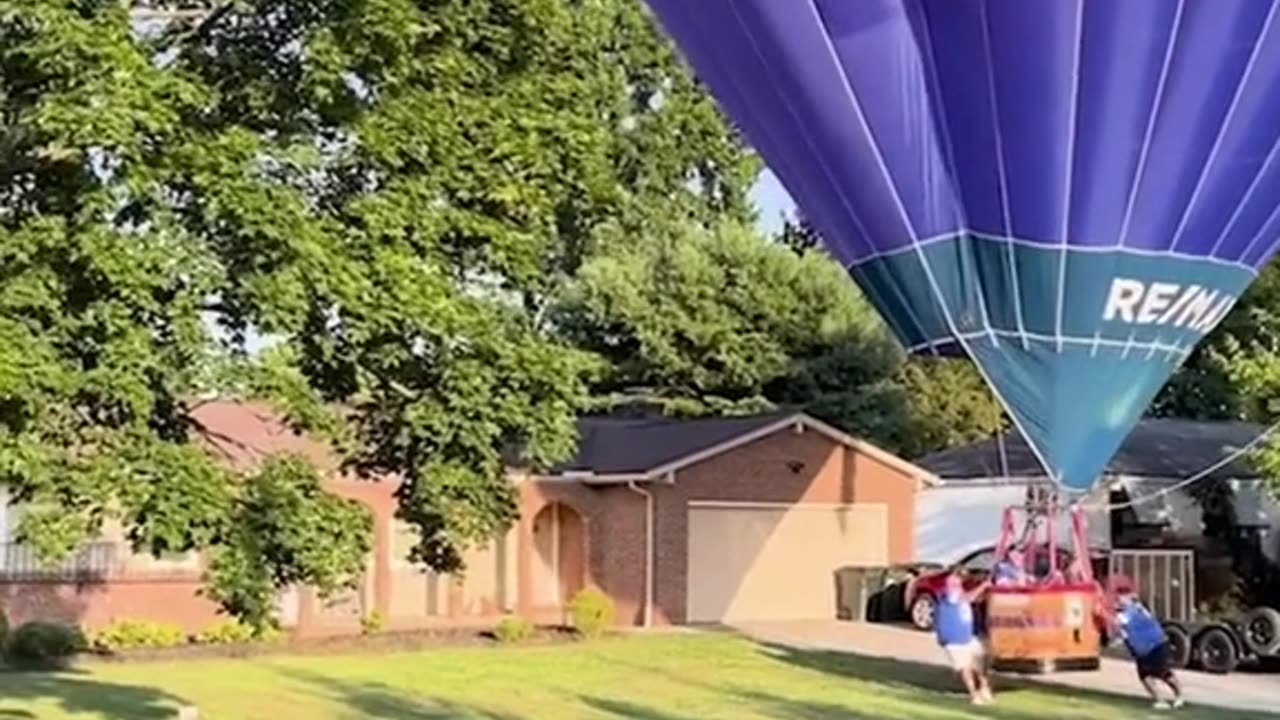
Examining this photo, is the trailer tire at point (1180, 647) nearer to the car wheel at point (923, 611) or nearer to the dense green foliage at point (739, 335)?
the car wheel at point (923, 611)

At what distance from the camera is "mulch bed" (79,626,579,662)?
28219mm

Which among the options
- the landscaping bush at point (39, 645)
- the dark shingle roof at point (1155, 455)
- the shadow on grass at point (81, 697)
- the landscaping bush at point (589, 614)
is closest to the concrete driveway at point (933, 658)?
the landscaping bush at point (589, 614)

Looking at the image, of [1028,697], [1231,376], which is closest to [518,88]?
[1028,697]

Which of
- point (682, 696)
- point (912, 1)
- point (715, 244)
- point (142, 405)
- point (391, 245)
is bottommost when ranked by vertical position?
point (682, 696)

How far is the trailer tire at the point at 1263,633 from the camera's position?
85.8 feet

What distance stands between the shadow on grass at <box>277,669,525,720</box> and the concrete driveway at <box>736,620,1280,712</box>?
212 inches

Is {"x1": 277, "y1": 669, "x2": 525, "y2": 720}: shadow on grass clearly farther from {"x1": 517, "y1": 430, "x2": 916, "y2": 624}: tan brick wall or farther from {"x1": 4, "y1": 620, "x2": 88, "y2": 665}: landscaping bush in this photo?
{"x1": 517, "y1": 430, "x2": 916, "y2": 624}: tan brick wall

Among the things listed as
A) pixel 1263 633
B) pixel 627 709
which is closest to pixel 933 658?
pixel 1263 633

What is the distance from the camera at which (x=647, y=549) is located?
117 feet

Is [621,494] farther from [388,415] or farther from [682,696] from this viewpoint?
[388,415]

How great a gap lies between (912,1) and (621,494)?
24011 millimetres

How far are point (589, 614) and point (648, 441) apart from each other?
6119 mm

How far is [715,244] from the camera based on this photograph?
4653 centimetres

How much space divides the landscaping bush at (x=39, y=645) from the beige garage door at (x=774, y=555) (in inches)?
449
